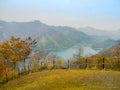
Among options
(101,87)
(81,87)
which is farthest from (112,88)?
(81,87)

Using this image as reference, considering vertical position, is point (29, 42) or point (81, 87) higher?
point (29, 42)

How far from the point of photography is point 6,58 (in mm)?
A: 75750

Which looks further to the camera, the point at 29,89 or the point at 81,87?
the point at 29,89

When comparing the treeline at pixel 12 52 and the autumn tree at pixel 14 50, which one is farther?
the autumn tree at pixel 14 50

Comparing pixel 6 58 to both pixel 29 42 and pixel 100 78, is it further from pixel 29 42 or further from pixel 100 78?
pixel 100 78

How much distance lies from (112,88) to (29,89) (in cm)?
1031

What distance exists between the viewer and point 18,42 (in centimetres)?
7900

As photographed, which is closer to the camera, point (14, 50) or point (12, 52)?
point (12, 52)

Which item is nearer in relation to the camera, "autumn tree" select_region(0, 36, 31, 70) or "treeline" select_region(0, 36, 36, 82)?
"treeline" select_region(0, 36, 36, 82)

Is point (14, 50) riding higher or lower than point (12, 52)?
higher

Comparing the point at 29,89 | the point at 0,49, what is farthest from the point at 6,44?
the point at 29,89

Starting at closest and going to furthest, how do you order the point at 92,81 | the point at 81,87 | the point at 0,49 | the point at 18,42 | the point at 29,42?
the point at 81,87 < the point at 92,81 < the point at 0,49 < the point at 18,42 < the point at 29,42

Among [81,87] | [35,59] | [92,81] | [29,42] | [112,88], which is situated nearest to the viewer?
[112,88]

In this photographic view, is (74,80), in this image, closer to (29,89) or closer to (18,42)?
(29,89)
